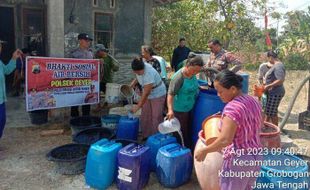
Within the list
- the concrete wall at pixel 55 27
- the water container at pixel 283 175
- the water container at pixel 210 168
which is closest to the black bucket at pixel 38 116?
the concrete wall at pixel 55 27

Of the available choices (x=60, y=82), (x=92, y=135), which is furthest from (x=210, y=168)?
(x=60, y=82)

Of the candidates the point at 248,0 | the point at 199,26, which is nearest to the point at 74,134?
the point at 248,0

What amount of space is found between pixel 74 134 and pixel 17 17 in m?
5.14

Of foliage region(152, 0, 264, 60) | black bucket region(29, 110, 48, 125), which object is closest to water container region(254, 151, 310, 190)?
black bucket region(29, 110, 48, 125)

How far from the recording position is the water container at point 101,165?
155 inches

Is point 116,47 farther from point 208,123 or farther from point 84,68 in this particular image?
point 208,123

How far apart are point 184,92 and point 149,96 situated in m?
0.87

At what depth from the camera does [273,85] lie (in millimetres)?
6105

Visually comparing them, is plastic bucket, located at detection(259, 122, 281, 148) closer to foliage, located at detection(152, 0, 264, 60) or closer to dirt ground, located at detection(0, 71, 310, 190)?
dirt ground, located at detection(0, 71, 310, 190)

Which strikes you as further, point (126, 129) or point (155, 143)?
point (126, 129)

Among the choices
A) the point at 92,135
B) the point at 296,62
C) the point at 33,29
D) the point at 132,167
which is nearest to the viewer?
the point at 132,167

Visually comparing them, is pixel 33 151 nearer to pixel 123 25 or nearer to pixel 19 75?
pixel 19 75

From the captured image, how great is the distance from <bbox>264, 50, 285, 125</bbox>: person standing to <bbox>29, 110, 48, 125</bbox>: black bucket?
4.33 metres

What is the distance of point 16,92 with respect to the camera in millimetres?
8695
